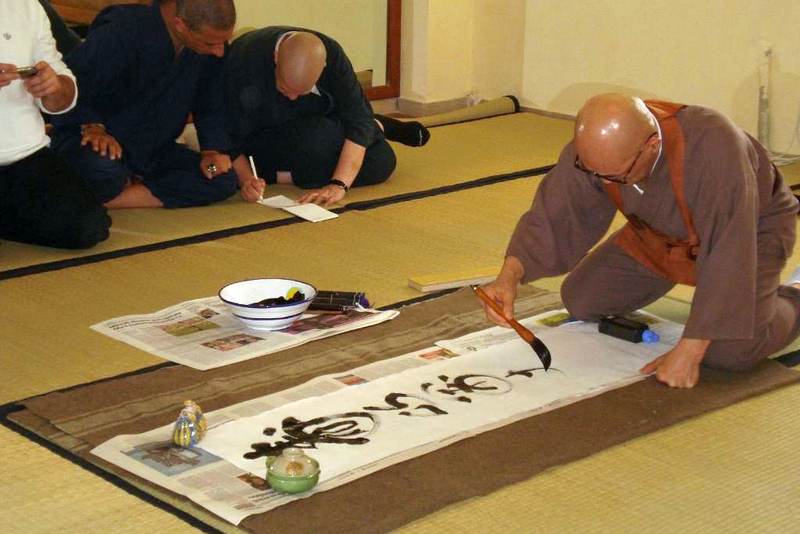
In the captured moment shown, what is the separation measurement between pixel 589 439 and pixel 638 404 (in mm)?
218

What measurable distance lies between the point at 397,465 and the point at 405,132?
2859 millimetres

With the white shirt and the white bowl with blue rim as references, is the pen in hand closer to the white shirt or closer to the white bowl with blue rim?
the white shirt

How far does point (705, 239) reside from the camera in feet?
8.45

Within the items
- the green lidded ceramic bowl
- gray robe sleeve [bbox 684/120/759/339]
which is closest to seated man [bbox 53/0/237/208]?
gray robe sleeve [bbox 684/120/759/339]

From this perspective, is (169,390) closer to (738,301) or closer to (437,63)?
(738,301)

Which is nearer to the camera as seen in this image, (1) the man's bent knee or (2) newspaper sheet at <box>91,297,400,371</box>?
(2) newspaper sheet at <box>91,297,400,371</box>

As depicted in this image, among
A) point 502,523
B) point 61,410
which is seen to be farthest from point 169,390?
point 502,523

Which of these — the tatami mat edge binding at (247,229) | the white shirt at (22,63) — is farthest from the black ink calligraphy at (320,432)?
the white shirt at (22,63)

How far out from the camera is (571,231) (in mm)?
2803

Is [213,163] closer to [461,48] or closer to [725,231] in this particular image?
[725,231]

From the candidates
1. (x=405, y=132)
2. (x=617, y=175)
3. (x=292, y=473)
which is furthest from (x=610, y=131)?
(x=405, y=132)

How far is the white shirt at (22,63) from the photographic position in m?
3.57

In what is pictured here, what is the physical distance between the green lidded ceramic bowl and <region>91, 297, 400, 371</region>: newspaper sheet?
0.66m

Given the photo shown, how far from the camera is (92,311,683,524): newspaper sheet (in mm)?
2213
